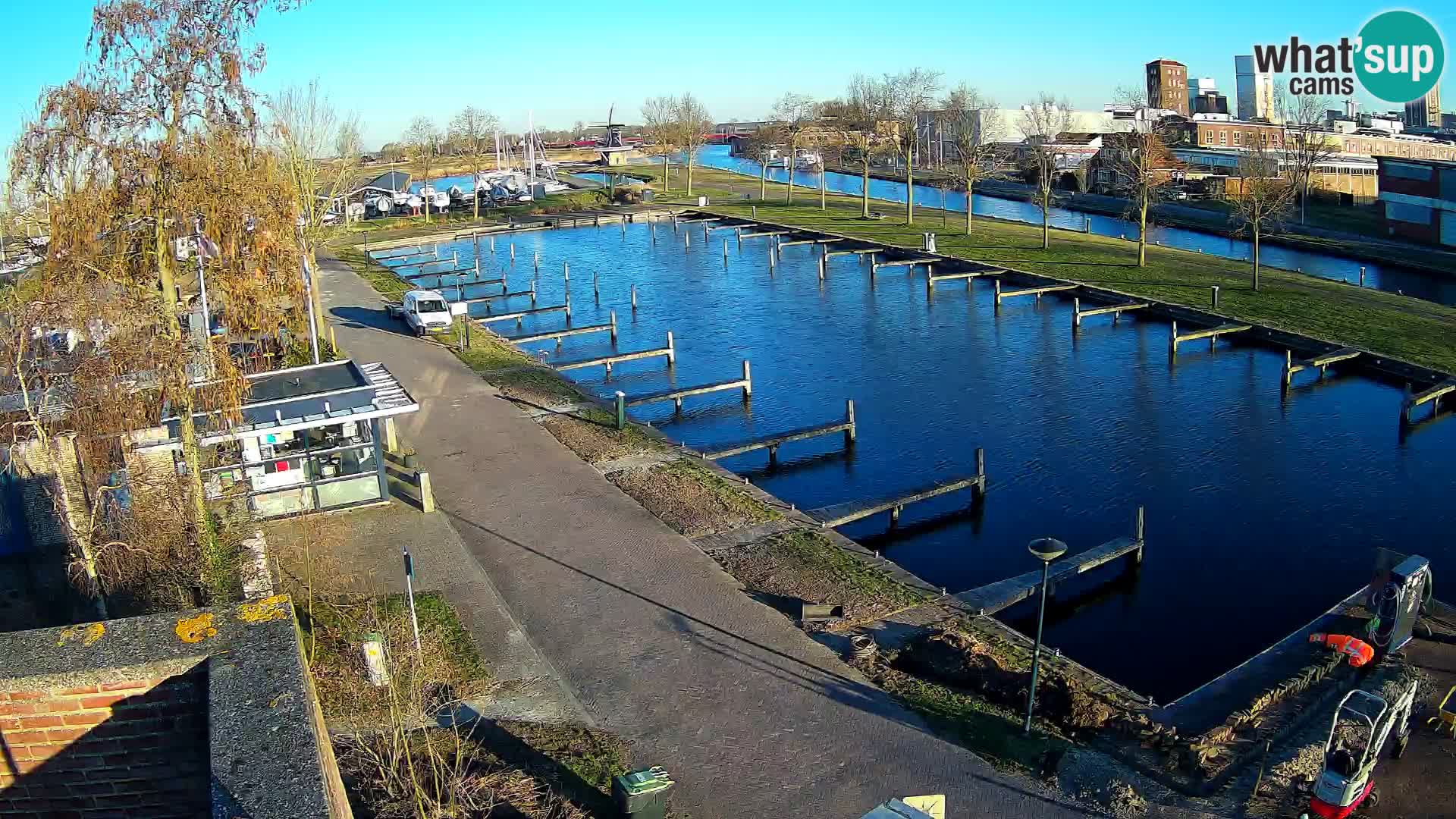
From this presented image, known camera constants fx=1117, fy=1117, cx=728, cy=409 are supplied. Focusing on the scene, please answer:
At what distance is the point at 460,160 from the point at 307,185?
3382 inches

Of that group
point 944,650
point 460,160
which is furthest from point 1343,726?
point 460,160

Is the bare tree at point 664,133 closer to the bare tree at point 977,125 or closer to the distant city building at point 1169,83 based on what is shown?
the bare tree at point 977,125

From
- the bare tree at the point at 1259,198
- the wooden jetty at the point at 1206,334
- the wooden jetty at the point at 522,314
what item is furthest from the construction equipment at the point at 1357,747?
the wooden jetty at the point at 522,314

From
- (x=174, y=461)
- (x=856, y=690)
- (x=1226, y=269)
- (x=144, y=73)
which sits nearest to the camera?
(x=144, y=73)

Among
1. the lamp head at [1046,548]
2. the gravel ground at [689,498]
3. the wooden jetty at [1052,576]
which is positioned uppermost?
the lamp head at [1046,548]

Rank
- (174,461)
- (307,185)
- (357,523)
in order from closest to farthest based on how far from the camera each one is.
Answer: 1. (174,461)
2. (357,523)
3. (307,185)

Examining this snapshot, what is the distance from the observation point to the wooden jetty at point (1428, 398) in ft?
95.7

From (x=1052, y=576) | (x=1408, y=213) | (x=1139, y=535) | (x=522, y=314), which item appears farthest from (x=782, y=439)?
(x=1408, y=213)

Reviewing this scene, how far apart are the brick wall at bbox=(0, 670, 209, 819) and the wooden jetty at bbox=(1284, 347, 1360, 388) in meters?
32.3

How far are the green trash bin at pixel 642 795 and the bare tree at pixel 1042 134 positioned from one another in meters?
51.1

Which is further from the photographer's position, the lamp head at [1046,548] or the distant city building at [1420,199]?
the distant city building at [1420,199]

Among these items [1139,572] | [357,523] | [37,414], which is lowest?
[1139,572]

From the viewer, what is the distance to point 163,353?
13453 millimetres

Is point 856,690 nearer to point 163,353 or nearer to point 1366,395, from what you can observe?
point 163,353
